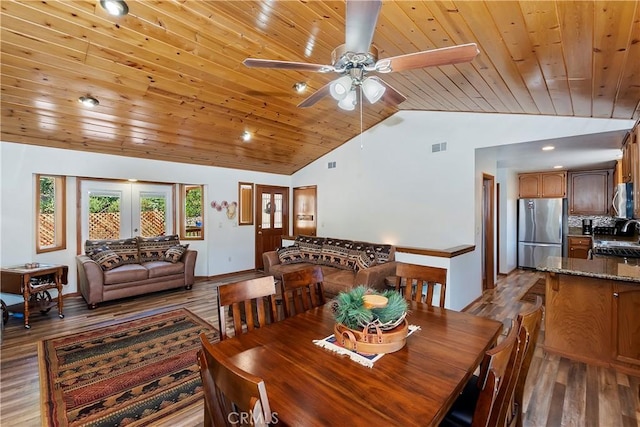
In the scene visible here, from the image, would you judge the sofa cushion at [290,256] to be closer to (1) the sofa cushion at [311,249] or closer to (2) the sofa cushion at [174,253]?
(1) the sofa cushion at [311,249]

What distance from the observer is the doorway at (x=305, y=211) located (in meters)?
6.91

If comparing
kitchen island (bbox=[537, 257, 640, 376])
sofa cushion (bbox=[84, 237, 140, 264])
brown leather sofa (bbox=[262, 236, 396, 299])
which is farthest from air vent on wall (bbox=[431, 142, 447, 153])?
sofa cushion (bbox=[84, 237, 140, 264])

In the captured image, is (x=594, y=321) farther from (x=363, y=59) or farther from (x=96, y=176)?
(x=96, y=176)

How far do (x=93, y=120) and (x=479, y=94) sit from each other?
185 inches

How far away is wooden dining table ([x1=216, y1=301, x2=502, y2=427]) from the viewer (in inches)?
38.3

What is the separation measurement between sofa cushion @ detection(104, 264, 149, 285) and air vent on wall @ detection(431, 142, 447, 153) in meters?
5.04

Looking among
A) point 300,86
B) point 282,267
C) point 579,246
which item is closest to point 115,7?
point 300,86

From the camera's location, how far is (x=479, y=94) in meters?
3.32

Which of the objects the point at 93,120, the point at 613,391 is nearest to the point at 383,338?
the point at 613,391

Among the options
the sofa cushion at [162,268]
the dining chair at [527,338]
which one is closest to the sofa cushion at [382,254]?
the dining chair at [527,338]

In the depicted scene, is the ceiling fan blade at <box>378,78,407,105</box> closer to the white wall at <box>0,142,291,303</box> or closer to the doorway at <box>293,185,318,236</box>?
the doorway at <box>293,185,318,236</box>

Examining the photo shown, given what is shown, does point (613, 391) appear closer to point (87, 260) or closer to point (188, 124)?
point (188, 124)

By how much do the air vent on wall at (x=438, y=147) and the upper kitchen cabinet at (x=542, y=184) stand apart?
3378mm

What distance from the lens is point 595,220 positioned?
19.8 ft
